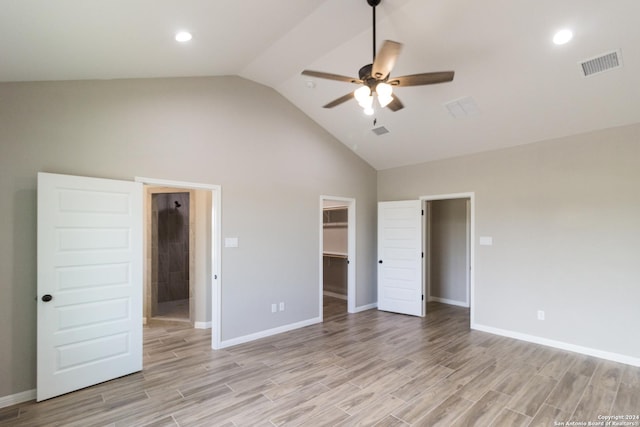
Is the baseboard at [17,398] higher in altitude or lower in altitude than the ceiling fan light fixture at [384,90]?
lower

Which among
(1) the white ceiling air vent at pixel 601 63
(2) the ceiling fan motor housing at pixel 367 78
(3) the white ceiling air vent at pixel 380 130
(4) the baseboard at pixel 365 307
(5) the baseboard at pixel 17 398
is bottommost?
(4) the baseboard at pixel 365 307

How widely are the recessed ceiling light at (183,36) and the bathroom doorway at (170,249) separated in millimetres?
3230

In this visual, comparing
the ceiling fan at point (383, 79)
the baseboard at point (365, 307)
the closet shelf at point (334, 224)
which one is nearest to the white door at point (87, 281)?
the ceiling fan at point (383, 79)

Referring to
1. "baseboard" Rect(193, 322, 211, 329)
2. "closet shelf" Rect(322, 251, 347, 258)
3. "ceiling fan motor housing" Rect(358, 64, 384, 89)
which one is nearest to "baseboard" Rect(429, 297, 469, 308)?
"closet shelf" Rect(322, 251, 347, 258)

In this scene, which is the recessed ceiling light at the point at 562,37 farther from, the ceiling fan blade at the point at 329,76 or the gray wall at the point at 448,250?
the gray wall at the point at 448,250

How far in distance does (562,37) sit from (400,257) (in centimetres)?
400

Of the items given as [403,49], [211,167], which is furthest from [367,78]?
[211,167]

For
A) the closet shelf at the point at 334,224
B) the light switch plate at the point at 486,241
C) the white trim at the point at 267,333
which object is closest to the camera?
the white trim at the point at 267,333

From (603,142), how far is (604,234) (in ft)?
3.89

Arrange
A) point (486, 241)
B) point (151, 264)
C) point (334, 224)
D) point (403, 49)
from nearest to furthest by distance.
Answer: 1. point (403, 49)
2. point (486, 241)
3. point (151, 264)
4. point (334, 224)

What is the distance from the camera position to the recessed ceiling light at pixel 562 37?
2.86 m

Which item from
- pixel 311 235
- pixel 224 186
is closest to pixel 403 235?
pixel 311 235

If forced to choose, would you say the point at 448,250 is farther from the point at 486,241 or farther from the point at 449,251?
the point at 486,241

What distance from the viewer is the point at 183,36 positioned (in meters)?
2.81
